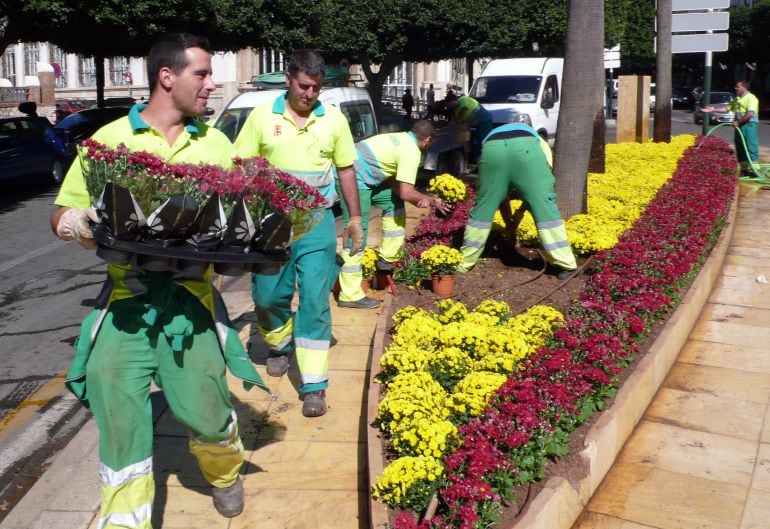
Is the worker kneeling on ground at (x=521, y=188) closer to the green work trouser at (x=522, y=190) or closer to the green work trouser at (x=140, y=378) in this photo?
the green work trouser at (x=522, y=190)

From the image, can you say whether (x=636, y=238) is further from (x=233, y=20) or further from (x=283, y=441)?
(x=233, y=20)

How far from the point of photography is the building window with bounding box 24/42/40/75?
183 feet

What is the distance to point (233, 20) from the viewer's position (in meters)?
26.8

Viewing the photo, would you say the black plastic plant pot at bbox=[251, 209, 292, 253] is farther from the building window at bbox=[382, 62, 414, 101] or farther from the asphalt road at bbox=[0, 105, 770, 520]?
the building window at bbox=[382, 62, 414, 101]

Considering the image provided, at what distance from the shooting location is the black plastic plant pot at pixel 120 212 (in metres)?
3.34

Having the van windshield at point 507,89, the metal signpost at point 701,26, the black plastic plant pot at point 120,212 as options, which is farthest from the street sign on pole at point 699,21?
the black plastic plant pot at point 120,212

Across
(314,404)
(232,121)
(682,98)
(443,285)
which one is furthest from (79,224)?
(682,98)

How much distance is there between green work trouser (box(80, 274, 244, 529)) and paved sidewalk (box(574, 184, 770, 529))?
1.94 metres

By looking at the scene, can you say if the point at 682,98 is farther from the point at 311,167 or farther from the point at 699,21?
the point at 311,167

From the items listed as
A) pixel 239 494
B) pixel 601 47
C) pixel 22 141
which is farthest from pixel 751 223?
pixel 22 141

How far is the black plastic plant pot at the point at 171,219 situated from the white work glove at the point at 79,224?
0.20 meters

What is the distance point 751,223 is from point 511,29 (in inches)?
716

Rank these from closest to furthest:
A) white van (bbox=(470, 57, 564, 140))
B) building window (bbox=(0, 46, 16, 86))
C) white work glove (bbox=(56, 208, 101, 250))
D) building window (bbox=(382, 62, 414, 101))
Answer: white work glove (bbox=(56, 208, 101, 250)) < white van (bbox=(470, 57, 564, 140)) < building window (bbox=(382, 62, 414, 101)) < building window (bbox=(0, 46, 16, 86))

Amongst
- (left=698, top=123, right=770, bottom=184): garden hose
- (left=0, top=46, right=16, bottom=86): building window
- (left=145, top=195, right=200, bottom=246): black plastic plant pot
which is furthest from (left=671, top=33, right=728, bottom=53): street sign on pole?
(left=0, top=46, right=16, bottom=86): building window
